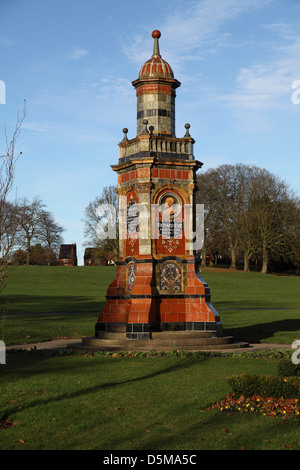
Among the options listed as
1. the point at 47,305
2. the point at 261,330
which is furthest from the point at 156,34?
the point at 47,305

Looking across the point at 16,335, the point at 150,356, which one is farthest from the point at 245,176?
the point at 150,356

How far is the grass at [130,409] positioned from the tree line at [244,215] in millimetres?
64518

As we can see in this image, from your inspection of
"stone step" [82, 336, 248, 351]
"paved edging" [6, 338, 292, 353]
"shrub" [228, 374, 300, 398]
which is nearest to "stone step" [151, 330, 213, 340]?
"stone step" [82, 336, 248, 351]

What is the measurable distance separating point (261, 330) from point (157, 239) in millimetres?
8505

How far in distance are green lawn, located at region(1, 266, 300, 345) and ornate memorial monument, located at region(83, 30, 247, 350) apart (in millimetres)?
3874

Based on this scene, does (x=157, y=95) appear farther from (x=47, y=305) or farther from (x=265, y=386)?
(x=47, y=305)

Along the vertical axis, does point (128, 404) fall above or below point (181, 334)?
below

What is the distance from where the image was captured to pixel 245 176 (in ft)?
280

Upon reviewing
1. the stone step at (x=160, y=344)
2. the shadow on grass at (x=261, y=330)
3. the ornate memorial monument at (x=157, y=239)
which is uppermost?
the ornate memorial monument at (x=157, y=239)

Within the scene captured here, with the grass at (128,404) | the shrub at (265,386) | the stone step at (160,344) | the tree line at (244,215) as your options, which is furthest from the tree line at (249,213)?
the shrub at (265,386)

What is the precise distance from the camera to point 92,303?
44188 mm

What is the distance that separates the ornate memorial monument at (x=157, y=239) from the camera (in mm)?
21531

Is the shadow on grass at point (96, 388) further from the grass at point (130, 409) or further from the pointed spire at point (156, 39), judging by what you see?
the pointed spire at point (156, 39)
